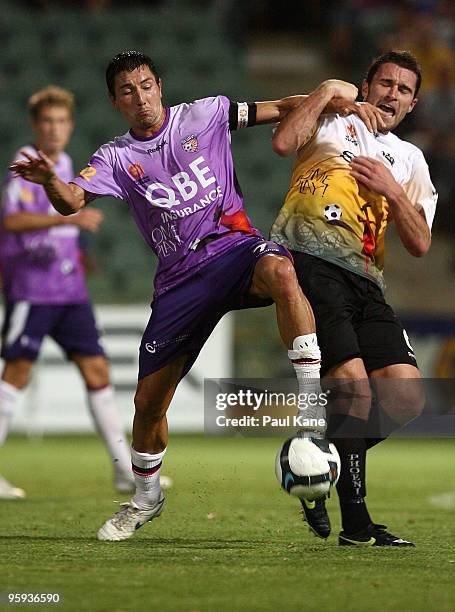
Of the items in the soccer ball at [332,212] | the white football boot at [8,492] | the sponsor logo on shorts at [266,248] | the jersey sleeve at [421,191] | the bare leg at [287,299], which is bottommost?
the white football boot at [8,492]

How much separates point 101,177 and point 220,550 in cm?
177

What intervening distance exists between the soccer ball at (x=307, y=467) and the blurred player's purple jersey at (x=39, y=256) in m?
3.87

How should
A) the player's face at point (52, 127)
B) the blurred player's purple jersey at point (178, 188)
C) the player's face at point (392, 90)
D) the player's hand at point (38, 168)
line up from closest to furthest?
1. the player's hand at point (38, 168)
2. the blurred player's purple jersey at point (178, 188)
3. the player's face at point (392, 90)
4. the player's face at point (52, 127)

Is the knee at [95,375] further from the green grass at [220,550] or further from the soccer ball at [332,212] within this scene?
the soccer ball at [332,212]

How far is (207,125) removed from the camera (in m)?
6.01

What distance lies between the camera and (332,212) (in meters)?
5.87

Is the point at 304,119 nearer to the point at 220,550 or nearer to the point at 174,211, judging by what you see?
the point at 174,211

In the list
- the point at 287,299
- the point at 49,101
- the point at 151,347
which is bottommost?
the point at 151,347

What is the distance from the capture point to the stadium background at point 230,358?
15.4 feet

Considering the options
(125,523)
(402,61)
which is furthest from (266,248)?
(125,523)

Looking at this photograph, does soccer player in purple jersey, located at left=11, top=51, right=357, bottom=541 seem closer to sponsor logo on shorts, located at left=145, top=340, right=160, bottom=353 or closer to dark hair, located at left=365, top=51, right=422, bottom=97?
sponsor logo on shorts, located at left=145, top=340, right=160, bottom=353

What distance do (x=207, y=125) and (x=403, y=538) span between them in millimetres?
2162

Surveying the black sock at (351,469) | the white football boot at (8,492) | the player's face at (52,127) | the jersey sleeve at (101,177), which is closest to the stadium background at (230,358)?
the white football boot at (8,492)

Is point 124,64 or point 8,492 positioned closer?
point 124,64
